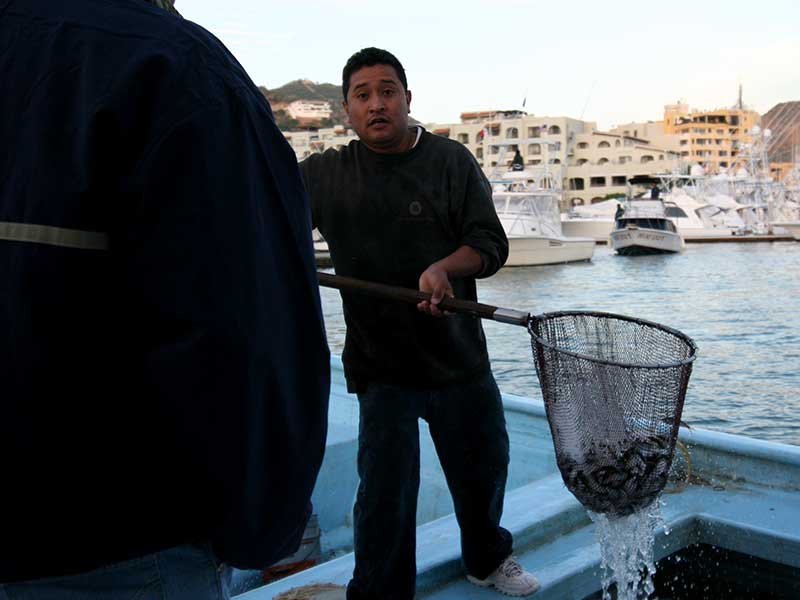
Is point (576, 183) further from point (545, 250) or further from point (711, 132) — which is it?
point (545, 250)

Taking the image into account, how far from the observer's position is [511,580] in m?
3.00

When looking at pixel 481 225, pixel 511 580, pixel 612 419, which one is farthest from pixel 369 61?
pixel 511 580

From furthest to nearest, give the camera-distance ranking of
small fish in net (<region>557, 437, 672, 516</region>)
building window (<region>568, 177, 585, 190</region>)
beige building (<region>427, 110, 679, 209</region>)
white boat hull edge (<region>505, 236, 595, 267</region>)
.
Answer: building window (<region>568, 177, 585, 190</region>)
beige building (<region>427, 110, 679, 209</region>)
white boat hull edge (<region>505, 236, 595, 267</region>)
small fish in net (<region>557, 437, 672, 516</region>)

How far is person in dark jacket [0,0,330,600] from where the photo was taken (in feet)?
3.45

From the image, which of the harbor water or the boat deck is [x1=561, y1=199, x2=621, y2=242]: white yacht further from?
the boat deck

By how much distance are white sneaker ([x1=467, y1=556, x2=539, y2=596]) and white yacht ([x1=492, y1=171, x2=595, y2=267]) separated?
3601 cm

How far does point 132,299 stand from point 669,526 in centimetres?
306

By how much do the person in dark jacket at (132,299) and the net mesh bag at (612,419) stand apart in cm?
149

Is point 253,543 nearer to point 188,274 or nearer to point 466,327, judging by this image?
point 188,274

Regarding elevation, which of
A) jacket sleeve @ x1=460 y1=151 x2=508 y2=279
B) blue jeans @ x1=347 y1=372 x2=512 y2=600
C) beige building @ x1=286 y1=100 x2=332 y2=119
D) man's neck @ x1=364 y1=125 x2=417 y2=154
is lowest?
blue jeans @ x1=347 y1=372 x2=512 y2=600

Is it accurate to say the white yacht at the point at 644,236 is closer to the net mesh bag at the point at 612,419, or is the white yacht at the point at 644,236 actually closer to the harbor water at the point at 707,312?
the harbor water at the point at 707,312

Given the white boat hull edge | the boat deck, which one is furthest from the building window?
the boat deck

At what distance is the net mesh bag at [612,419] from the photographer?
247 cm

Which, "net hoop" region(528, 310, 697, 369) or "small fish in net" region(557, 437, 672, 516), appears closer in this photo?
"net hoop" region(528, 310, 697, 369)
